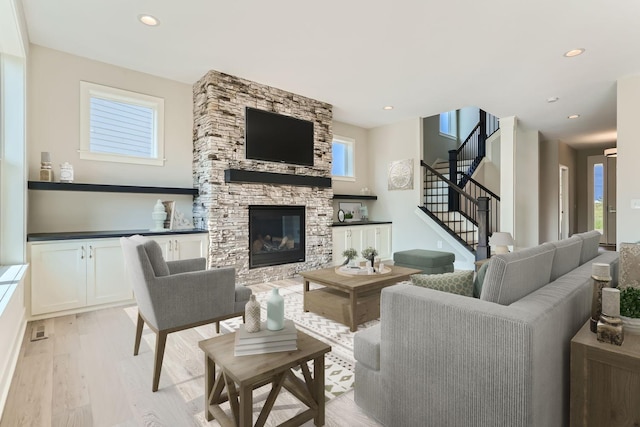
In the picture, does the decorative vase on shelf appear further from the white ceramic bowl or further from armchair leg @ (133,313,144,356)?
the white ceramic bowl

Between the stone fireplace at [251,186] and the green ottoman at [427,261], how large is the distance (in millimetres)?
1427

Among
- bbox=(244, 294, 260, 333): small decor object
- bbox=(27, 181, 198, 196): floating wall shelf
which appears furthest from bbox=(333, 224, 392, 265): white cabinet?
bbox=(244, 294, 260, 333): small decor object

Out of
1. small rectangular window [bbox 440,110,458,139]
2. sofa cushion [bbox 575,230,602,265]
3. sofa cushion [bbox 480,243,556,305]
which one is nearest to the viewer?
sofa cushion [bbox 480,243,556,305]

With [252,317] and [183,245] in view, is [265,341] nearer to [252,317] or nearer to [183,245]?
[252,317]

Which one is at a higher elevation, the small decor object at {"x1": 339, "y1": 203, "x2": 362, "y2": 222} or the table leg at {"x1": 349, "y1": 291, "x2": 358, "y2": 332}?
the small decor object at {"x1": 339, "y1": 203, "x2": 362, "y2": 222}

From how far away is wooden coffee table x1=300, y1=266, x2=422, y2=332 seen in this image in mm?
2889

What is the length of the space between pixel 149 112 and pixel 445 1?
3.87 metres

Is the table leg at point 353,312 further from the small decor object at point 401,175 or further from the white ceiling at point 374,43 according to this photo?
the small decor object at point 401,175

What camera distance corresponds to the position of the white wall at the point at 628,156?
4148mm

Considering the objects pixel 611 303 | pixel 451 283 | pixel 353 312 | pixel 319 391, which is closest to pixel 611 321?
pixel 611 303

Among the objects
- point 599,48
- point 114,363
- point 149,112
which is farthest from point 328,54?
point 114,363

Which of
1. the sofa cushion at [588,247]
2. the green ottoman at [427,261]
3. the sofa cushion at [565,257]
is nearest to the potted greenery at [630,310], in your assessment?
the sofa cushion at [565,257]

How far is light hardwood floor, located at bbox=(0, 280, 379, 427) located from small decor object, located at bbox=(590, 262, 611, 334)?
1185mm

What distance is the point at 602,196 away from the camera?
28.5 ft
